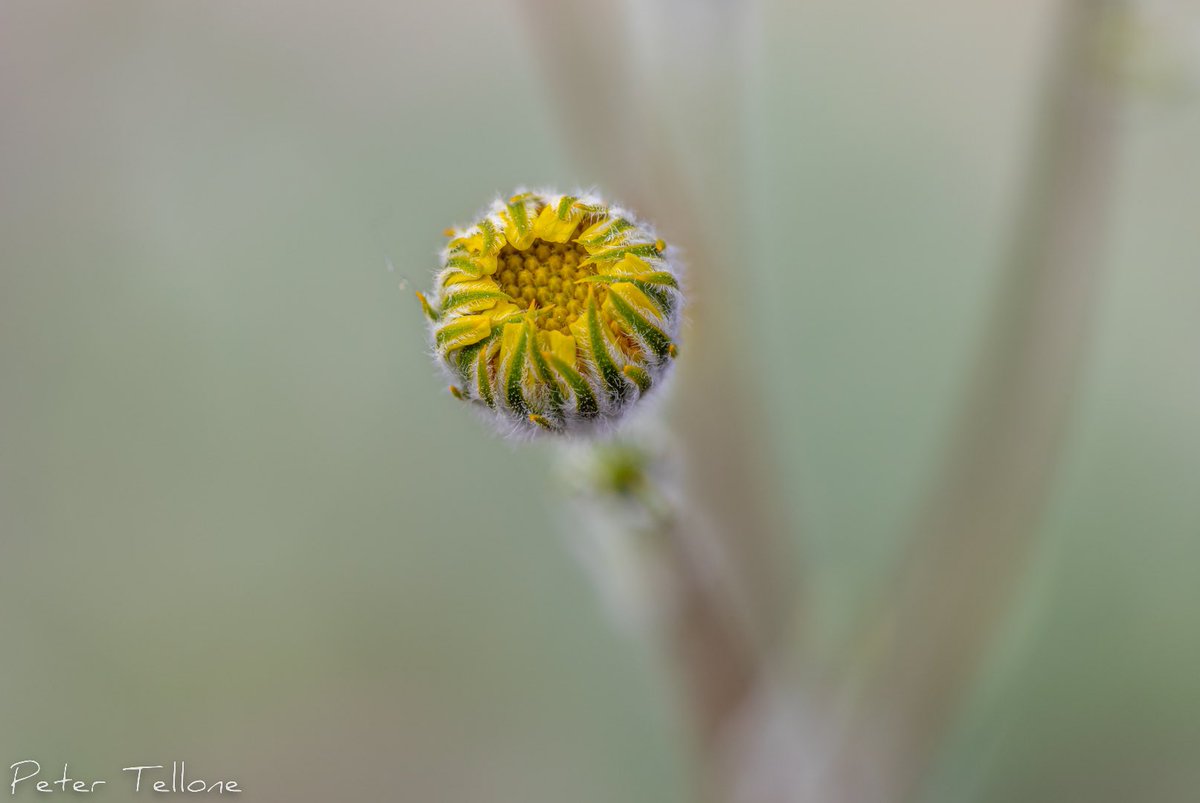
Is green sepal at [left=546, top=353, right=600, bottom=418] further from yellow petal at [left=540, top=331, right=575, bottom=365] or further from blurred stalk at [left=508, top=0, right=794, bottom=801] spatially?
blurred stalk at [left=508, top=0, right=794, bottom=801]

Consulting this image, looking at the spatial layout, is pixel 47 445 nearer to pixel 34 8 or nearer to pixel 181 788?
pixel 181 788

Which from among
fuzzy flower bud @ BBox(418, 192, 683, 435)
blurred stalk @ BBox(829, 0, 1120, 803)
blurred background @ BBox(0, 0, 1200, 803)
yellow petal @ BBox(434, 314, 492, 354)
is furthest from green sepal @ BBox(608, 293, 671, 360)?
blurred background @ BBox(0, 0, 1200, 803)

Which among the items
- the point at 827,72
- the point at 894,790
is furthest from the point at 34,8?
the point at 894,790
